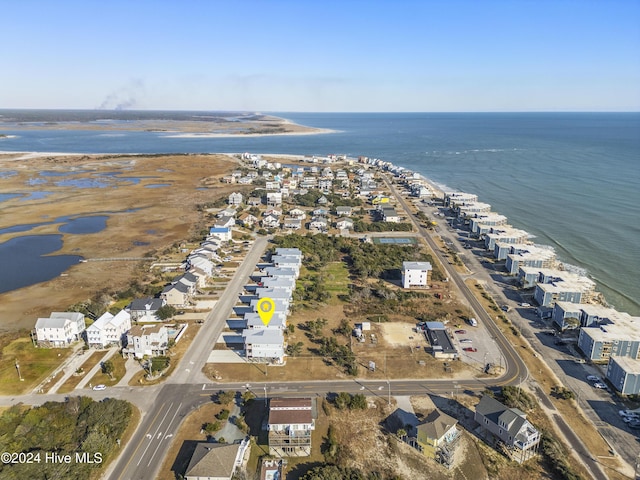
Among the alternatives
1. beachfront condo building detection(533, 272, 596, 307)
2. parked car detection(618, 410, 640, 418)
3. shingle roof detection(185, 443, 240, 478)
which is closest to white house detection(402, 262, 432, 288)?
beachfront condo building detection(533, 272, 596, 307)

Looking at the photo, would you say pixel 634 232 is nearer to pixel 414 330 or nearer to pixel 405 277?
pixel 405 277

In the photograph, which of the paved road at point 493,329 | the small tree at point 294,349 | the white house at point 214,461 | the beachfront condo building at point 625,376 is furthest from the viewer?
the small tree at point 294,349

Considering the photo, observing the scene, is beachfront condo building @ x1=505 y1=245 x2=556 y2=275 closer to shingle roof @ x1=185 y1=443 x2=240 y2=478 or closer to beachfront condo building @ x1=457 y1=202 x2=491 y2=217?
beachfront condo building @ x1=457 y1=202 x2=491 y2=217

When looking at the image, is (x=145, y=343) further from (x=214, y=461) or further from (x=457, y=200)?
(x=457, y=200)

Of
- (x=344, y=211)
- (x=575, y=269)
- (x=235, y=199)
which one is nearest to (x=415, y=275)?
(x=575, y=269)

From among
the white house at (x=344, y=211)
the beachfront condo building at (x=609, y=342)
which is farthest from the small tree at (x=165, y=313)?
the white house at (x=344, y=211)

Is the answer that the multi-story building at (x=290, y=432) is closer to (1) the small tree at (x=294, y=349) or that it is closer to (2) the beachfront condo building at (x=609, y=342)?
(1) the small tree at (x=294, y=349)
